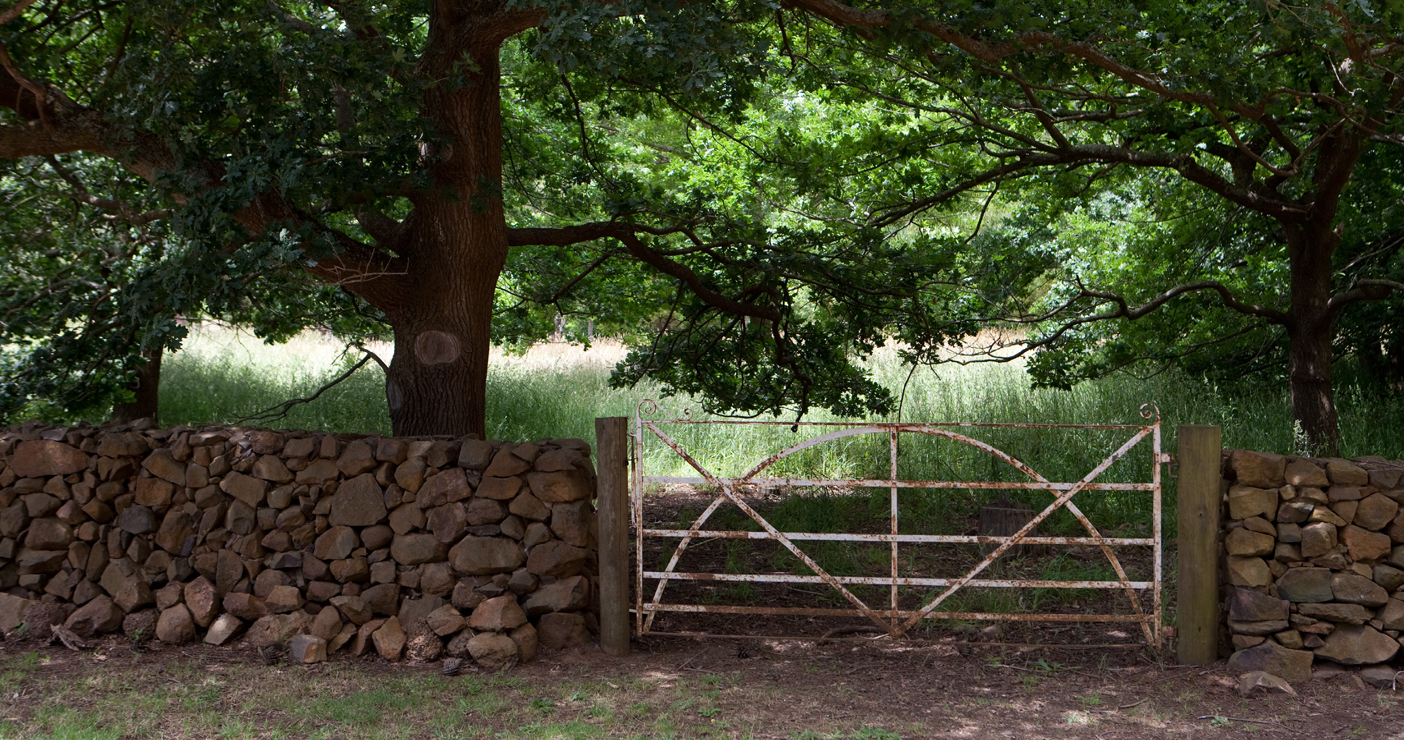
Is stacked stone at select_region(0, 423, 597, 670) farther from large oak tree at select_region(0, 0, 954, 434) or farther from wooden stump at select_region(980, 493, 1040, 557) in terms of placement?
wooden stump at select_region(980, 493, 1040, 557)

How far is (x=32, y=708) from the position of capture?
463 centimetres

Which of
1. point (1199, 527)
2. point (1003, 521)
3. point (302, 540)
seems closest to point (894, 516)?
point (1199, 527)

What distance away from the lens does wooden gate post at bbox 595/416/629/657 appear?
5.38 metres

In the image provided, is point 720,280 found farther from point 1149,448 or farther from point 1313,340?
point 1313,340

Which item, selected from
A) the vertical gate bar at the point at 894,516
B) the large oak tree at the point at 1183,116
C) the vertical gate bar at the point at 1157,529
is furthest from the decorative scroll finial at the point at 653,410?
the vertical gate bar at the point at 1157,529

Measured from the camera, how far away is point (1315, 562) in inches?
194

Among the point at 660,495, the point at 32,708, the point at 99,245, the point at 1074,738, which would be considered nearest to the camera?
the point at 1074,738

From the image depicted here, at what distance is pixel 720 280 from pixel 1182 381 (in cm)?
669

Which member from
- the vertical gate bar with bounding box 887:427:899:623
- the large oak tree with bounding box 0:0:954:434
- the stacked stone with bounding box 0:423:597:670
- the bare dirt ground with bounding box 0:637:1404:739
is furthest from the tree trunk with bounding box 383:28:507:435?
the vertical gate bar with bounding box 887:427:899:623

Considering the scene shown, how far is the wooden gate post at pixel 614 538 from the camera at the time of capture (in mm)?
5383

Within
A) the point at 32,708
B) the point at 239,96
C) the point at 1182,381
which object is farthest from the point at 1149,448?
the point at 32,708

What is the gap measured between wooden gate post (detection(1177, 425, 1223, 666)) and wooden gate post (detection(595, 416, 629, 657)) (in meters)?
2.97

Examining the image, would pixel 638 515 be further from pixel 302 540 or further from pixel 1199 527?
pixel 1199 527

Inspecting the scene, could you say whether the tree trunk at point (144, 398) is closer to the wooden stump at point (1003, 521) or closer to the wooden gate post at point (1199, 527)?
the wooden stump at point (1003, 521)
